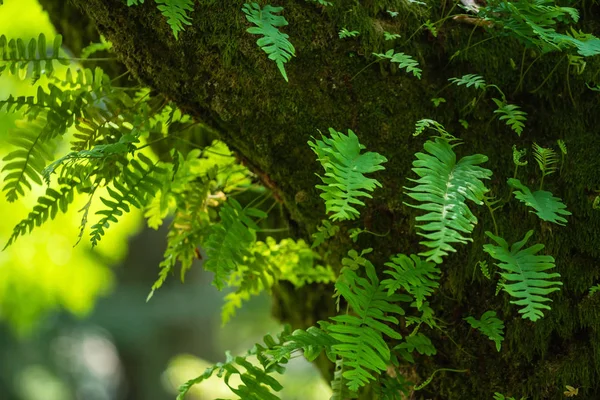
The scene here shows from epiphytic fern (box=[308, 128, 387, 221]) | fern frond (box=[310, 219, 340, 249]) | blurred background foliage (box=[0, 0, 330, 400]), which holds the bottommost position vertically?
blurred background foliage (box=[0, 0, 330, 400])

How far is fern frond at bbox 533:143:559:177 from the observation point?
1303 mm

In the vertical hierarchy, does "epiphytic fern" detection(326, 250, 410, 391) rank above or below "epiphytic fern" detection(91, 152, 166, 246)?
below

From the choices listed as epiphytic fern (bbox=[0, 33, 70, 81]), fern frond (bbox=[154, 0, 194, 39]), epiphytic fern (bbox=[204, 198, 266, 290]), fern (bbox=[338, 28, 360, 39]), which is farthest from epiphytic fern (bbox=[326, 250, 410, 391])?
epiphytic fern (bbox=[0, 33, 70, 81])

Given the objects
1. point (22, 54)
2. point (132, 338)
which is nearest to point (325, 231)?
point (22, 54)

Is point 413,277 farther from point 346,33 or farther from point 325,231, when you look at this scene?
point 346,33

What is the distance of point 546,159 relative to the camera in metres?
1.37

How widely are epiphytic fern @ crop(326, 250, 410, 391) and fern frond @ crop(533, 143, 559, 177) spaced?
0.44 m

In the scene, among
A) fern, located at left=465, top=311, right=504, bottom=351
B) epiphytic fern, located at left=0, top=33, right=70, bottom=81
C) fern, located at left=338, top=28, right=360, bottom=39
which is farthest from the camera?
epiphytic fern, located at left=0, top=33, right=70, bottom=81

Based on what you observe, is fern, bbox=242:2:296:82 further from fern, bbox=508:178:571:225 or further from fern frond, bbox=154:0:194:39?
fern, bbox=508:178:571:225

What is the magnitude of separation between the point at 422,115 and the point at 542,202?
0.37 m

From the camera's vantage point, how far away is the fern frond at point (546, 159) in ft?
4.27

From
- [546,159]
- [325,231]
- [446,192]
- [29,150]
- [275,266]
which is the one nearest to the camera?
[446,192]

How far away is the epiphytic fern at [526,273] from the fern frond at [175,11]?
83 centimetres

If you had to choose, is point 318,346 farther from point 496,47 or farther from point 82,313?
point 82,313
